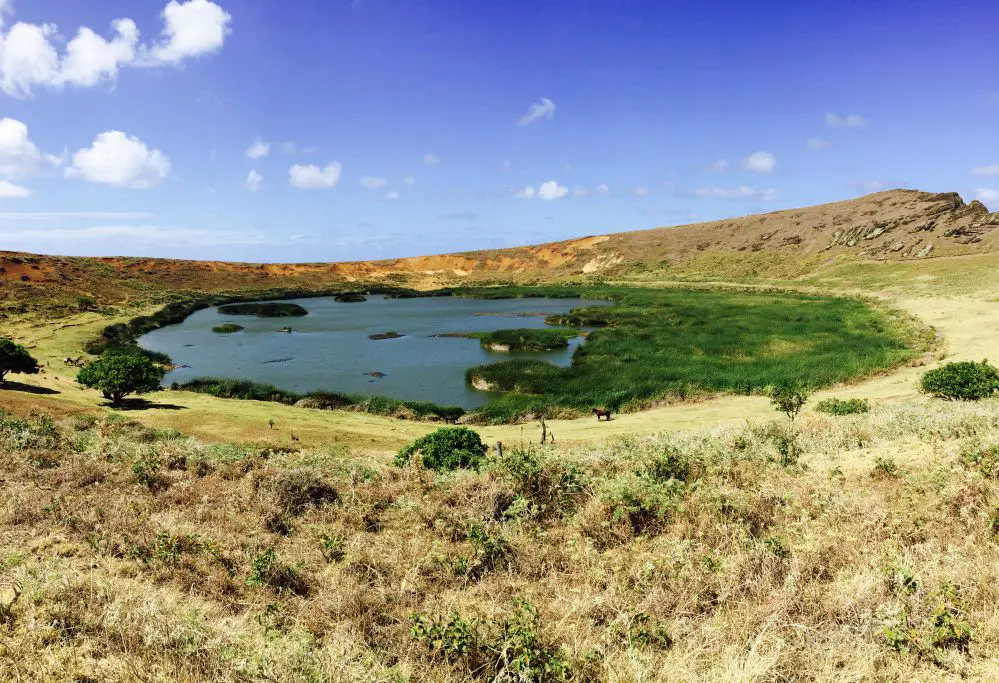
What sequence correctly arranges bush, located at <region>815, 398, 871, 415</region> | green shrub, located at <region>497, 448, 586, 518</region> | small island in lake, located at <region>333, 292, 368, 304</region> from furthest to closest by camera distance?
small island in lake, located at <region>333, 292, 368, 304</region> < bush, located at <region>815, 398, 871, 415</region> < green shrub, located at <region>497, 448, 586, 518</region>

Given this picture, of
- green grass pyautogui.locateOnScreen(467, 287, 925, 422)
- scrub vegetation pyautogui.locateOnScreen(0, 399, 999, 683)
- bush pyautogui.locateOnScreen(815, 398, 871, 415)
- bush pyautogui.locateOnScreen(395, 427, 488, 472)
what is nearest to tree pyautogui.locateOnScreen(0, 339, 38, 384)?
scrub vegetation pyautogui.locateOnScreen(0, 399, 999, 683)

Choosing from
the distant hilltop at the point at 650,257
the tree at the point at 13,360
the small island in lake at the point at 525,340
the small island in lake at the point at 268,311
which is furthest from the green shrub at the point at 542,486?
the distant hilltop at the point at 650,257

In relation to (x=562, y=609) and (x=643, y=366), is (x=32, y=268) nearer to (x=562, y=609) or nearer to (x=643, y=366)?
(x=643, y=366)

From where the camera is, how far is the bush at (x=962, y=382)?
2036cm

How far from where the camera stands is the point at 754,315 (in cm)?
5603

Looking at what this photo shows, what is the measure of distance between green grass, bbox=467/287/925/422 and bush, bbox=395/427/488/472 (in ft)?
32.5

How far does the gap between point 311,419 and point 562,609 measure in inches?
816

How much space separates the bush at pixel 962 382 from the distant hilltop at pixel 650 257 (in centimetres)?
8227

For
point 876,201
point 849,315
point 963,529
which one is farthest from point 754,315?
point 876,201

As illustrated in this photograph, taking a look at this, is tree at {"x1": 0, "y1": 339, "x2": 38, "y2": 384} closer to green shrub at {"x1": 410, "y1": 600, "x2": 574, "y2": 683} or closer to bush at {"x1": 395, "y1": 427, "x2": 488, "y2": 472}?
bush at {"x1": 395, "y1": 427, "x2": 488, "y2": 472}

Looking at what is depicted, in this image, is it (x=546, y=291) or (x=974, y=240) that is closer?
(x=974, y=240)

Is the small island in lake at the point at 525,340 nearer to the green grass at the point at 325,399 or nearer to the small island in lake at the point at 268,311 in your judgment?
the green grass at the point at 325,399

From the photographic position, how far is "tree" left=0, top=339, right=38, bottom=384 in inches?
1060

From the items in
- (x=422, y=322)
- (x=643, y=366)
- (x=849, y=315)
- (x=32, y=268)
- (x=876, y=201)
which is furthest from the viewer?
(x=876, y=201)
